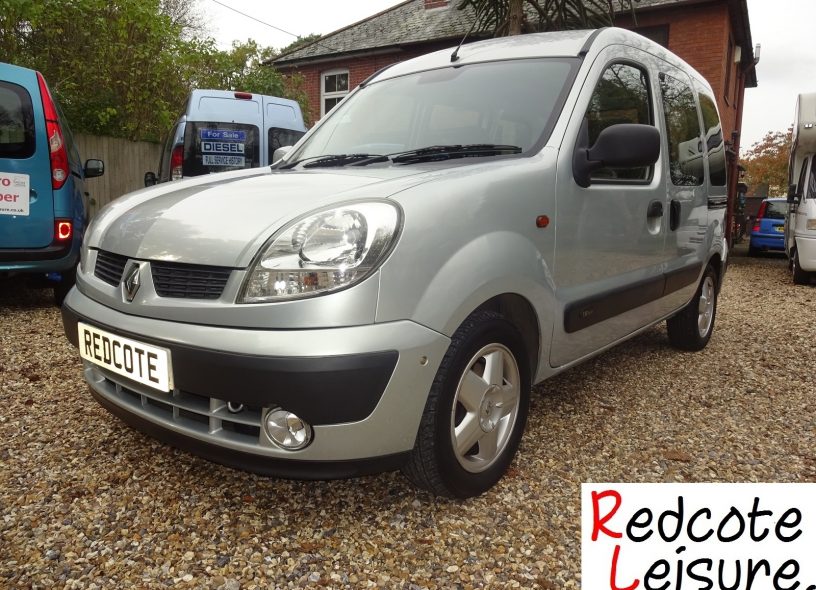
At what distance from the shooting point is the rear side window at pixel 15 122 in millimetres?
4371

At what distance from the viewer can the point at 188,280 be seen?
185 cm

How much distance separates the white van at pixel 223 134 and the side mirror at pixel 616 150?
17.7ft

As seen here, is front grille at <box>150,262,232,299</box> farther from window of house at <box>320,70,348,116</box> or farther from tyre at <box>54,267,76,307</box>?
window of house at <box>320,70,348,116</box>

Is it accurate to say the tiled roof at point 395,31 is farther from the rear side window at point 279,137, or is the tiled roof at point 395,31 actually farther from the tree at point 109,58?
the rear side window at point 279,137

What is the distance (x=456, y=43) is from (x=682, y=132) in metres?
10.9

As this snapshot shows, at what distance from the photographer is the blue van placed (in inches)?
171

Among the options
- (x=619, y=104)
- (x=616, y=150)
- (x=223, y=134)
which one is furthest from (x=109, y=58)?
(x=616, y=150)

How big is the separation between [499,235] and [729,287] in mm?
7657

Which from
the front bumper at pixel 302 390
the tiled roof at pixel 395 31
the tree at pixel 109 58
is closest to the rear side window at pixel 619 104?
the front bumper at pixel 302 390

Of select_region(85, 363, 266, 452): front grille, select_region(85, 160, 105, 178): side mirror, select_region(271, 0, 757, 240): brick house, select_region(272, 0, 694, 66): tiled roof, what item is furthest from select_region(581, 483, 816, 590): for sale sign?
select_region(272, 0, 694, 66): tiled roof

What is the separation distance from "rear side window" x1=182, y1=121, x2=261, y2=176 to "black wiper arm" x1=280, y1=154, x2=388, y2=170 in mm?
4335

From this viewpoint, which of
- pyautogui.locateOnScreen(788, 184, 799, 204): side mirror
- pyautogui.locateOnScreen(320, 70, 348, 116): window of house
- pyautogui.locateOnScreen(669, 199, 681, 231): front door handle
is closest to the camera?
pyautogui.locateOnScreen(669, 199, 681, 231): front door handle

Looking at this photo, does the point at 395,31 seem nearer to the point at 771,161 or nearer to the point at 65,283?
the point at 65,283

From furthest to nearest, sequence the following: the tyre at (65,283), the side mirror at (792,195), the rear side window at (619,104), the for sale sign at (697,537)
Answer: the side mirror at (792,195), the tyre at (65,283), the rear side window at (619,104), the for sale sign at (697,537)
